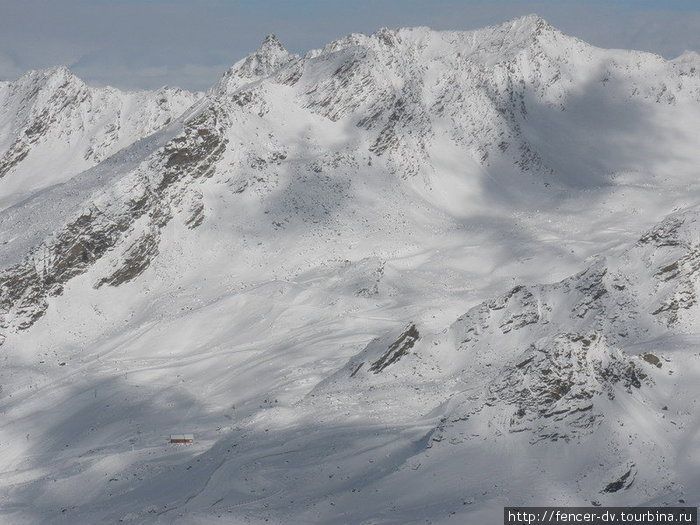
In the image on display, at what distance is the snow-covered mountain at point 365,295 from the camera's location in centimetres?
2644

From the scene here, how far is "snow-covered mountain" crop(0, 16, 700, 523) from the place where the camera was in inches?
1041

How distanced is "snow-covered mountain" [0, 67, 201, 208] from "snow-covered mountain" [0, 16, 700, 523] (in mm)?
704

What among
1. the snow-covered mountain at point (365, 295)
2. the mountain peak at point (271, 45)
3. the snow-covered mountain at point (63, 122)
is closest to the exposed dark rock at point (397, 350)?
the snow-covered mountain at point (365, 295)

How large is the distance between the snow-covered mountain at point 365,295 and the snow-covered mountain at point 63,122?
704 mm

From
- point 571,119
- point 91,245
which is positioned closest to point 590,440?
point 91,245

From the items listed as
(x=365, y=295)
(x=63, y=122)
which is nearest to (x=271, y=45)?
(x=63, y=122)

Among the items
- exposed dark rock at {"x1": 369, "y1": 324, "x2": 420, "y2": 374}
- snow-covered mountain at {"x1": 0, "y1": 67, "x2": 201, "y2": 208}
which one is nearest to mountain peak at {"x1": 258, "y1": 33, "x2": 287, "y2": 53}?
snow-covered mountain at {"x1": 0, "y1": 67, "x2": 201, "y2": 208}

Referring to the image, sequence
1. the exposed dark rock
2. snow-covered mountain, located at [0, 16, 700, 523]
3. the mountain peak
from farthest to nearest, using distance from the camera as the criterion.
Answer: the mountain peak < the exposed dark rock < snow-covered mountain, located at [0, 16, 700, 523]

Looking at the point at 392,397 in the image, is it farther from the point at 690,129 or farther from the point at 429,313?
the point at 690,129

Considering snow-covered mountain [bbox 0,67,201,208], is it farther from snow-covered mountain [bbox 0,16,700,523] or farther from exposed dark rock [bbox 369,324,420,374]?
exposed dark rock [bbox 369,324,420,374]

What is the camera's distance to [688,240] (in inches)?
1430

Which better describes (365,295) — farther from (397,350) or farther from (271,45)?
(271,45)

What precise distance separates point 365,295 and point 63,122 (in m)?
76.3

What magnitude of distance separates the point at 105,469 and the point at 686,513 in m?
→ 22.2
